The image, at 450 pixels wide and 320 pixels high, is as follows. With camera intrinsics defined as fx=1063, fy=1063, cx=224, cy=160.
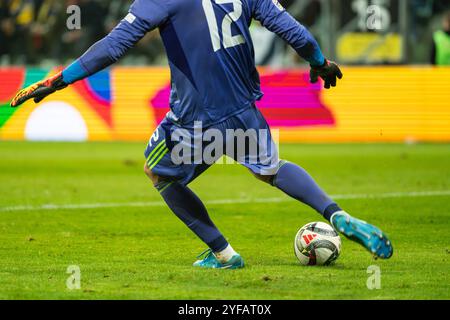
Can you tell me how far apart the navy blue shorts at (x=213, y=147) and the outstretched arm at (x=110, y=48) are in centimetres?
72

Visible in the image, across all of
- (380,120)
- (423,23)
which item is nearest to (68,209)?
(380,120)

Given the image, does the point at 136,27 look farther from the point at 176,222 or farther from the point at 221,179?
the point at 221,179

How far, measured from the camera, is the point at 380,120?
20.2m

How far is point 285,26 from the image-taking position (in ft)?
23.3

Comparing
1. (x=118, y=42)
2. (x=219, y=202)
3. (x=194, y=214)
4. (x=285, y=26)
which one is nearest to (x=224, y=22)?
(x=285, y=26)

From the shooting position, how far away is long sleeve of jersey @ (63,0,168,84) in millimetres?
7012

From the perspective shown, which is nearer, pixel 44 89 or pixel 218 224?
pixel 44 89

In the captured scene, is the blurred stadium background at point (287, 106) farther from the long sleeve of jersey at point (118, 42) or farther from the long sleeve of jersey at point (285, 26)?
the long sleeve of jersey at point (118, 42)

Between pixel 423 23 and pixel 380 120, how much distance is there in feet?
18.1

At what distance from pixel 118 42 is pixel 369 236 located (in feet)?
6.81

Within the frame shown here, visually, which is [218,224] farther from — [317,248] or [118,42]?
[118,42]

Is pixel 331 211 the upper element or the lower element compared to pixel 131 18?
lower

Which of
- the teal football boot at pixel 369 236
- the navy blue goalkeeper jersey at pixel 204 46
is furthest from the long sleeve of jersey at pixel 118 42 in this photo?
the teal football boot at pixel 369 236

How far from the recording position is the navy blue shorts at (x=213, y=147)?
23.9 feet
